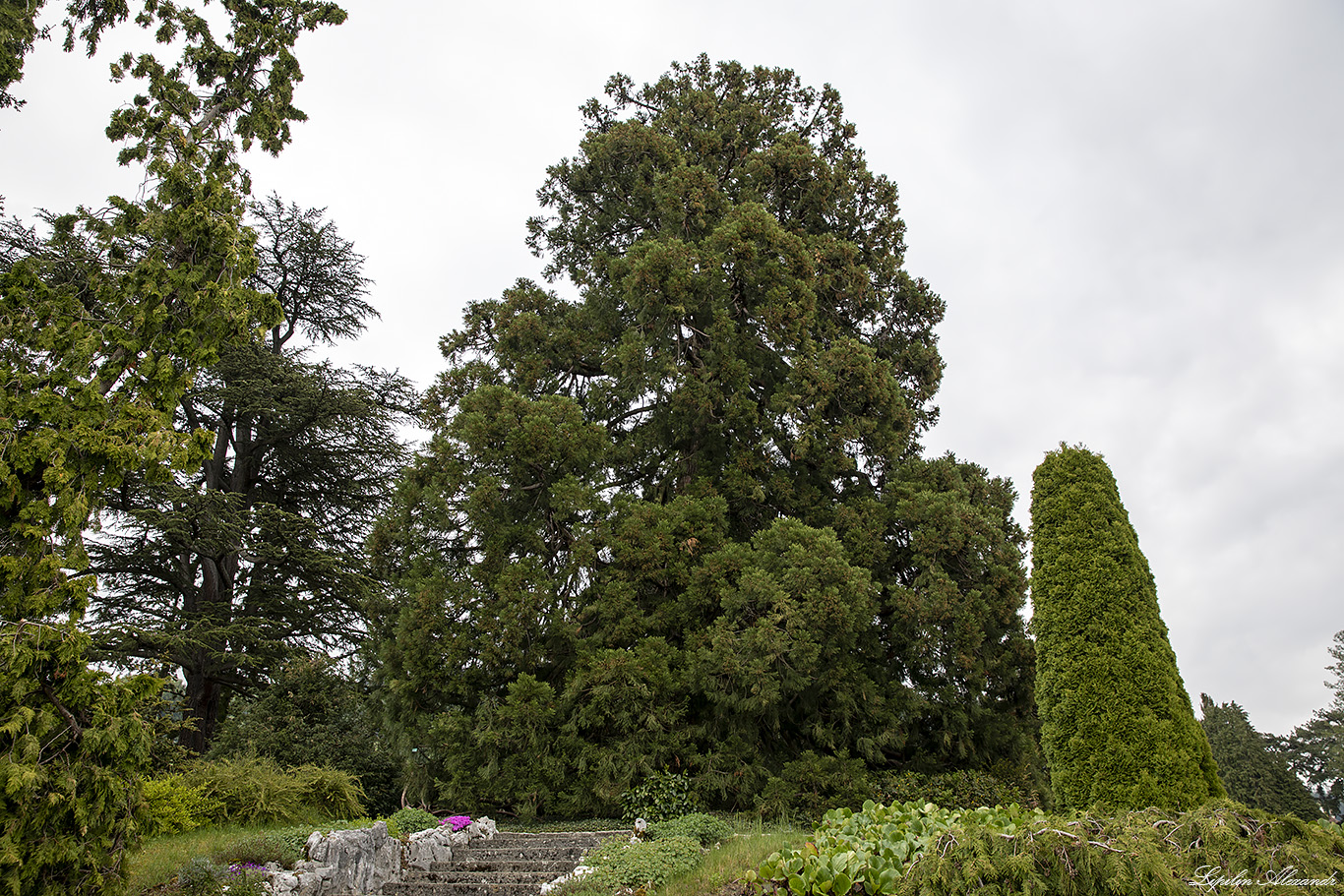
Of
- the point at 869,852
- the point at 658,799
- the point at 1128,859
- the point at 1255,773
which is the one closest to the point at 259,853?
the point at 658,799

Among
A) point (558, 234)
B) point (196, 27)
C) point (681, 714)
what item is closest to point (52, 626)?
point (196, 27)

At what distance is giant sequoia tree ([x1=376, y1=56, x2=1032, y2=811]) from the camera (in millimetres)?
10703

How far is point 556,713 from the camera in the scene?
10688 millimetres

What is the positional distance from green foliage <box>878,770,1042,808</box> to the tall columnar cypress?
109 inches

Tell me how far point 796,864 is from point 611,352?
10607 millimetres

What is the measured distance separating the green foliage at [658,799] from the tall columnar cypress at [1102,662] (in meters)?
4.73

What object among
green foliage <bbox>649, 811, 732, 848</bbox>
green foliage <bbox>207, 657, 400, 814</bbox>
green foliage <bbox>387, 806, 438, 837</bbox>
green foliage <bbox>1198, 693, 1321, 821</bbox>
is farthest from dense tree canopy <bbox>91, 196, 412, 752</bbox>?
green foliage <bbox>1198, 693, 1321, 821</bbox>

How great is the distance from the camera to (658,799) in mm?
10352

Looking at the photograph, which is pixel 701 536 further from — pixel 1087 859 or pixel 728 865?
pixel 1087 859

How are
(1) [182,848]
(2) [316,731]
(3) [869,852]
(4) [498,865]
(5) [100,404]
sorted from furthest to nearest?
1. (2) [316,731]
2. (4) [498,865]
3. (1) [182,848]
4. (5) [100,404]
5. (3) [869,852]

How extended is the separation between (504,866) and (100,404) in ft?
20.0

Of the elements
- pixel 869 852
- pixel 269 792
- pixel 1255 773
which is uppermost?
pixel 869 852

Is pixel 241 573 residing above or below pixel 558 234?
below

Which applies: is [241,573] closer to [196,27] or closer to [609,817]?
[609,817]
